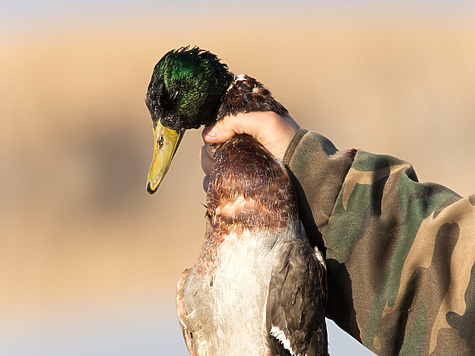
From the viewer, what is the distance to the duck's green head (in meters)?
2.06

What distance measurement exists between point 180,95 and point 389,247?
1.00m

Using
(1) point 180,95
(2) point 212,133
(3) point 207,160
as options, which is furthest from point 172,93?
(3) point 207,160

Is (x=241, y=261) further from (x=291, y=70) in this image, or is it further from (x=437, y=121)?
(x=291, y=70)

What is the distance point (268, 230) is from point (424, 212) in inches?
22.3

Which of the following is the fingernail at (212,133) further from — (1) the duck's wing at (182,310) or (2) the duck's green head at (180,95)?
(1) the duck's wing at (182,310)

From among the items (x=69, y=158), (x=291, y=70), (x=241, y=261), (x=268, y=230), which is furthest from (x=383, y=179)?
(x=291, y=70)

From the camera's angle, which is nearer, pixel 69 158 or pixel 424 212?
pixel 424 212

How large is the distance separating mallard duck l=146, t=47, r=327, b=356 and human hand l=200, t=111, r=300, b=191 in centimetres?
3

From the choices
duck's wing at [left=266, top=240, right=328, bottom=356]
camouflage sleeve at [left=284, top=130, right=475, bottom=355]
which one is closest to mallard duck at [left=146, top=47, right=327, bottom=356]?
duck's wing at [left=266, top=240, right=328, bottom=356]

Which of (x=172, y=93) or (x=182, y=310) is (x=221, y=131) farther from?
(x=182, y=310)

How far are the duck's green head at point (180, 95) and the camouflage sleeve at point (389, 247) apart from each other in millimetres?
392

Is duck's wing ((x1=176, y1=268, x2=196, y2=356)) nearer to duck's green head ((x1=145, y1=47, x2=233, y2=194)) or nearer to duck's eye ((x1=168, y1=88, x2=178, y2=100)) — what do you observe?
duck's green head ((x1=145, y1=47, x2=233, y2=194))

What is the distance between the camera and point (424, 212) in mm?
1875

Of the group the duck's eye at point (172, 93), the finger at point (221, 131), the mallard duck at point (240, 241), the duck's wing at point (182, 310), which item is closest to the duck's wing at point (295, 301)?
the mallard duck at point (240, 241)
